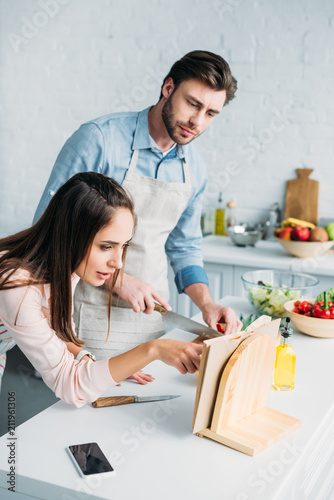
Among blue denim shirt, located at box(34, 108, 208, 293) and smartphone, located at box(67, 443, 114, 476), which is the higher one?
blue denim shirt, located at box(34, 108, 208, 293)

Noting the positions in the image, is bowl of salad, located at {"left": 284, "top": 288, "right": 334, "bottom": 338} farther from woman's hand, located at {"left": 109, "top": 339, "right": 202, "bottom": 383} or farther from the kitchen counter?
woman's hand, located at {"left": 109, "top": 339, "right": 202, "bottom": 383}

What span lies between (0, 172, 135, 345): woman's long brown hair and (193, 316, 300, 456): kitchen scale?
403 mm

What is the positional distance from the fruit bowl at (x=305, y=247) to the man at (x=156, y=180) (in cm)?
111

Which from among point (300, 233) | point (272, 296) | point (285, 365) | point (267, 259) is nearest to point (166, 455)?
point (285, 365)

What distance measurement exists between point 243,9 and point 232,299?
2065 millimetres

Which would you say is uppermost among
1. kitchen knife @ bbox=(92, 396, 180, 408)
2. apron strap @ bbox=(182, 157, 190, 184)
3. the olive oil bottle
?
apron strap @ bbox=(182, 157, 190, 184)

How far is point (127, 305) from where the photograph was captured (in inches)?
76.0

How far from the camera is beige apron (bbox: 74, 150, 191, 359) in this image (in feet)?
6.48

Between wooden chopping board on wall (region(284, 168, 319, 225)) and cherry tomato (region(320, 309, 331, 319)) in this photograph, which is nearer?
cherry tomato (region(320, 309, 331, 319))

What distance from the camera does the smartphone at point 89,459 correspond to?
1076mm

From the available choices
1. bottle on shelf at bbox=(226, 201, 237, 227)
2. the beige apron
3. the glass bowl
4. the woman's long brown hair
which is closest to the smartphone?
the woman's long brown hair

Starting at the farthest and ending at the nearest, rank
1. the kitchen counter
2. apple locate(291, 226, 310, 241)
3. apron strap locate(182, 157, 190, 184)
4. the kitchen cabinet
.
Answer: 1. apple locate(291, 226, 310, 241)
2. the kitchen cabinet
3. apron strap locate(182, 157, 190, 184)
4. the kitchen counter

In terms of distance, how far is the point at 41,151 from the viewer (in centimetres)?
420

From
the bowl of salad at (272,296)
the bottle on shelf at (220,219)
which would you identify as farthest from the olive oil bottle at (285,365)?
the bottle on shelf at (220,219)
